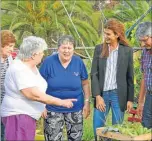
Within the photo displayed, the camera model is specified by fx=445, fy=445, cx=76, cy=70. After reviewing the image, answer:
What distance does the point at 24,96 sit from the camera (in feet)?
13.6

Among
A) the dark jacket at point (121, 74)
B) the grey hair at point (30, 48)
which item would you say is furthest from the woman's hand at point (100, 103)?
the grey hair at point (30, 48)

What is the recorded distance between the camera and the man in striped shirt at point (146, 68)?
4.57 meters

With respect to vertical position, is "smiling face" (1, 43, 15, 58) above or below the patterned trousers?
above

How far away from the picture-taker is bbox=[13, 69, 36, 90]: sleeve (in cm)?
405

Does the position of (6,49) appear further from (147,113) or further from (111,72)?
(147,113)

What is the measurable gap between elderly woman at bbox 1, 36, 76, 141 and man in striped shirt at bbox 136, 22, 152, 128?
1031 mm

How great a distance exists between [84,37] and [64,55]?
6.64m

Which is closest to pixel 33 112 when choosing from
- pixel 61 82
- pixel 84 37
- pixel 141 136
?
pixel 61 82

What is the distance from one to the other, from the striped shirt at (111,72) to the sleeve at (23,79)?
3.55ft

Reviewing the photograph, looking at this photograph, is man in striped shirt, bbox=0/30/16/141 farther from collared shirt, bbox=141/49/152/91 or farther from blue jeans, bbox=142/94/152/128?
blue jeans, bbox=142/94/152/128

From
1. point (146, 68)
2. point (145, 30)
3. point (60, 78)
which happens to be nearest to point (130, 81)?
point (146, 68)

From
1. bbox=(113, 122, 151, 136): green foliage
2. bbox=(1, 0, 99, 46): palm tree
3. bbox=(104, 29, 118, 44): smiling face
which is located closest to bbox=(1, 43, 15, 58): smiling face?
bbox=(104, 29, 118, 44): smiling face

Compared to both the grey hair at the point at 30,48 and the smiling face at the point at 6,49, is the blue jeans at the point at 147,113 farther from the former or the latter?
the smiling face at the point at 6,49

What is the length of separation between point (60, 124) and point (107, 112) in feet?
1.80
